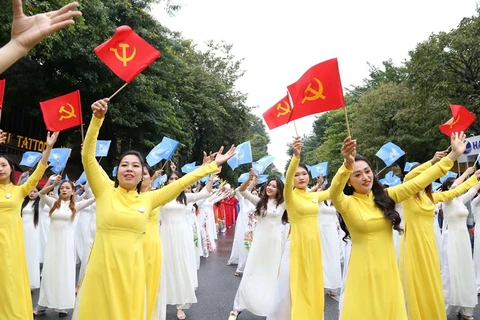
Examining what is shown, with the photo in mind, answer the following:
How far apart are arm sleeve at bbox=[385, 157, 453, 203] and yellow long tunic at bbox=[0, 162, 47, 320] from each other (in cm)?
333

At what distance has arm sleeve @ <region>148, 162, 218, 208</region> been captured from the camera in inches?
135

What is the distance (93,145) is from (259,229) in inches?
125

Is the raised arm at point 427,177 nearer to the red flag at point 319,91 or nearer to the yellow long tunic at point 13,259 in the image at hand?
the red flag at point 319,91

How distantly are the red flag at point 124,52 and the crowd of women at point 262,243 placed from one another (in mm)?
888

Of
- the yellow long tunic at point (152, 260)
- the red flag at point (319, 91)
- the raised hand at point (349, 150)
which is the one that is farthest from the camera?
the yellow long tunic at point (152, 260)

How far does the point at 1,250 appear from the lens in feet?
13.3

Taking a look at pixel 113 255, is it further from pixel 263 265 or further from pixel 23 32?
pixel 263 265

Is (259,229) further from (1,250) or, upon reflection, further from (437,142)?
(437,142)

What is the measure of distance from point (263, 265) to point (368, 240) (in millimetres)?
2603

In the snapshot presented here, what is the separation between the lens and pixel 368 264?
3121 millimetres

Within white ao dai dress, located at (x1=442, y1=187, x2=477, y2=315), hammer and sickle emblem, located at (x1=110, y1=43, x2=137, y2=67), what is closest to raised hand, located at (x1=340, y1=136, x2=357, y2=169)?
hammer and sickle emblem, located at (x1=110, y1=43, x2=137, y2=67)

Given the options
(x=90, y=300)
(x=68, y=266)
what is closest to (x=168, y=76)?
(x=68, y=266)

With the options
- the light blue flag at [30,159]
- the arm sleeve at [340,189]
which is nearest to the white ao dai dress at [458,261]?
the arm sleeve at [340,189]

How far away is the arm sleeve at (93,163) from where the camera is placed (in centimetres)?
314
